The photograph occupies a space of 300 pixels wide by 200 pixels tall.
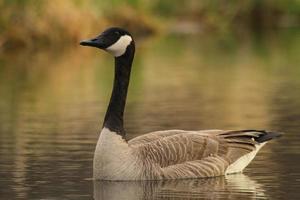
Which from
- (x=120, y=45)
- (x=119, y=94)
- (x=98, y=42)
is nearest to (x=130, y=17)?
(x=119, y=94)

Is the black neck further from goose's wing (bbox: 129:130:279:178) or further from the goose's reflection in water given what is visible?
the goose's reflection in water

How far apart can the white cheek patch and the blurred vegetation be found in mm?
25870

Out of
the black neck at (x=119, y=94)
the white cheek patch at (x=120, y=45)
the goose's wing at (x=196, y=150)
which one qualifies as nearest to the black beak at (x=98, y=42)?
the white cheek patch at (x=120, y=45)

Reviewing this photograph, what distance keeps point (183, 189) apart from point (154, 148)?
0.74 m

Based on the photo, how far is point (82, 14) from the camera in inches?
1677

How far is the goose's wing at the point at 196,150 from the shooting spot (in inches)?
521

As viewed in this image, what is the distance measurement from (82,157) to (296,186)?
3347 mm

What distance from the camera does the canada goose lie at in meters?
13.1

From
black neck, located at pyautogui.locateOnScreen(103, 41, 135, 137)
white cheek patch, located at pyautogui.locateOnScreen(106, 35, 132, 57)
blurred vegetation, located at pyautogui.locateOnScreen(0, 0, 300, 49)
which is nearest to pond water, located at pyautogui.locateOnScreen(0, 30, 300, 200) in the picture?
black neck, located at pyautogui.locateOnScreen(103, 41, 135, 137)

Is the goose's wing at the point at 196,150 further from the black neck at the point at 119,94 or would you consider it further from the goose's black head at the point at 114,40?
the goose's black head at the point at 114,40

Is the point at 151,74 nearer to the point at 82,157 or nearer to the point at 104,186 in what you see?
the point at 82,157

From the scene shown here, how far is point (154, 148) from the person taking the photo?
13.2 m

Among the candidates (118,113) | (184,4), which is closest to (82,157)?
(118,113)

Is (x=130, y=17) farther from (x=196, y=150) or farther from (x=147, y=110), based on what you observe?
(x=196, y=150)
